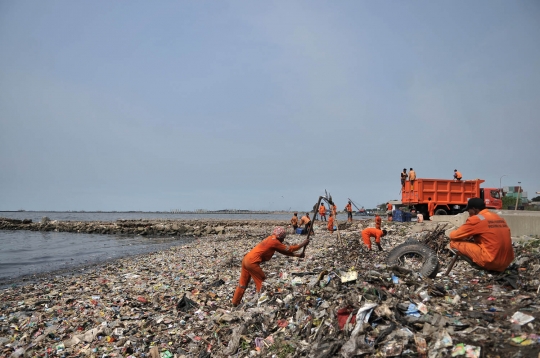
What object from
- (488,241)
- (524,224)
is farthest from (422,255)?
(524,224)

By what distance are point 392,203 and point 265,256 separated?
1658 centimetres

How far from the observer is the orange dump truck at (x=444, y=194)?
19922mm

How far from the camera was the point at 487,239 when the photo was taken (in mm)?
5602

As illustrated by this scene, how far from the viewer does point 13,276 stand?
14000 mm

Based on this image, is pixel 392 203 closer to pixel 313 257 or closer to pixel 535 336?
pixel 313 257

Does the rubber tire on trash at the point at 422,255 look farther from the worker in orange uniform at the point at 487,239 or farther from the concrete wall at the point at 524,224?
the concrete wall at the point at 524,224

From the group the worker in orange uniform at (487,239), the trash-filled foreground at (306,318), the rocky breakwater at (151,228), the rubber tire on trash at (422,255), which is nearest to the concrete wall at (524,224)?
the trash-filled foreground at (306,318)

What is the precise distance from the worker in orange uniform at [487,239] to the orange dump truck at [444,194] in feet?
48.7

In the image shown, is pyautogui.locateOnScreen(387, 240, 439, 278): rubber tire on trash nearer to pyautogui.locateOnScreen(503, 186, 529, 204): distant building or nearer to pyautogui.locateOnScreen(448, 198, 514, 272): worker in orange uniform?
pyautogui.locateOnScreen(448, 198, 514, 272): worker in orange uniform

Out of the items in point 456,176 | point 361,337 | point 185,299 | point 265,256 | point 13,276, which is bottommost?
point 13,276

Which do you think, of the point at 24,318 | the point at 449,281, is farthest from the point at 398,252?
the point at 24,318

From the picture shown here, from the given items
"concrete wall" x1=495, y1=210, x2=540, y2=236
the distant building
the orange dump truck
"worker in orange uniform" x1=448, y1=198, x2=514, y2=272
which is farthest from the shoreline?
the distant building

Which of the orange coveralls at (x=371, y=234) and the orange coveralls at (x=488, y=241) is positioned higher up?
the orange coveralls at (x=488, y=241)

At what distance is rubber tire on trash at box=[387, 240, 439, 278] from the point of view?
6734 millimetres
